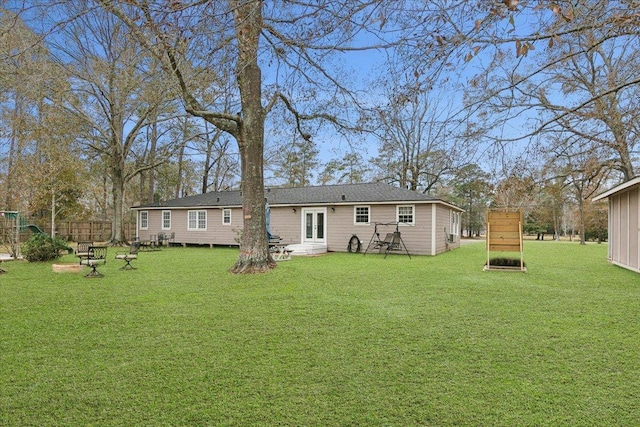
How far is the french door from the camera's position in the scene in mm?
16609

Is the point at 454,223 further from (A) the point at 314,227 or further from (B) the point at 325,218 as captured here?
(A) the point at 314,227

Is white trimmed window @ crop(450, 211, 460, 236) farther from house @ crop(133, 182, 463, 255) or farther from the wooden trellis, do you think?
the wooden trellis

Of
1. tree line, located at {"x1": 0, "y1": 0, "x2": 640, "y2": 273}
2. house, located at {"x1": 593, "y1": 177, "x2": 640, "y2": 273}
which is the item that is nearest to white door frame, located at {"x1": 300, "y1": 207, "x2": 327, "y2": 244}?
tree line, located at {"x1": 0, "y1": 0, "x2": 640, "y2": 273}

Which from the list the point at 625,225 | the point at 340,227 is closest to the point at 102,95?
the point at 340,227

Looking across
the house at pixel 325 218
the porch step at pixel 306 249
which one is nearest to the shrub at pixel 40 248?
the house at pixel 325 218

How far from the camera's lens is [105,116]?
1812 centimetres

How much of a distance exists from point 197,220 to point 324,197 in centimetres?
749

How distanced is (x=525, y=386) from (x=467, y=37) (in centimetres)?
269

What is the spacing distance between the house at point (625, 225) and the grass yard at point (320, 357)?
3495mm

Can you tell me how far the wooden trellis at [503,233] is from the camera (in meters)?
9.84

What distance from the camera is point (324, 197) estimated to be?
56.2 ft

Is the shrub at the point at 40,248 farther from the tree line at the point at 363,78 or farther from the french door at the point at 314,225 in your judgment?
the french door at the point at 314,225

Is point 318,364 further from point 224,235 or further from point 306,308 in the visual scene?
point 224,235

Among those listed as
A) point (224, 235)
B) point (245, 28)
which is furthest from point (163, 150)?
point (245, 28)
